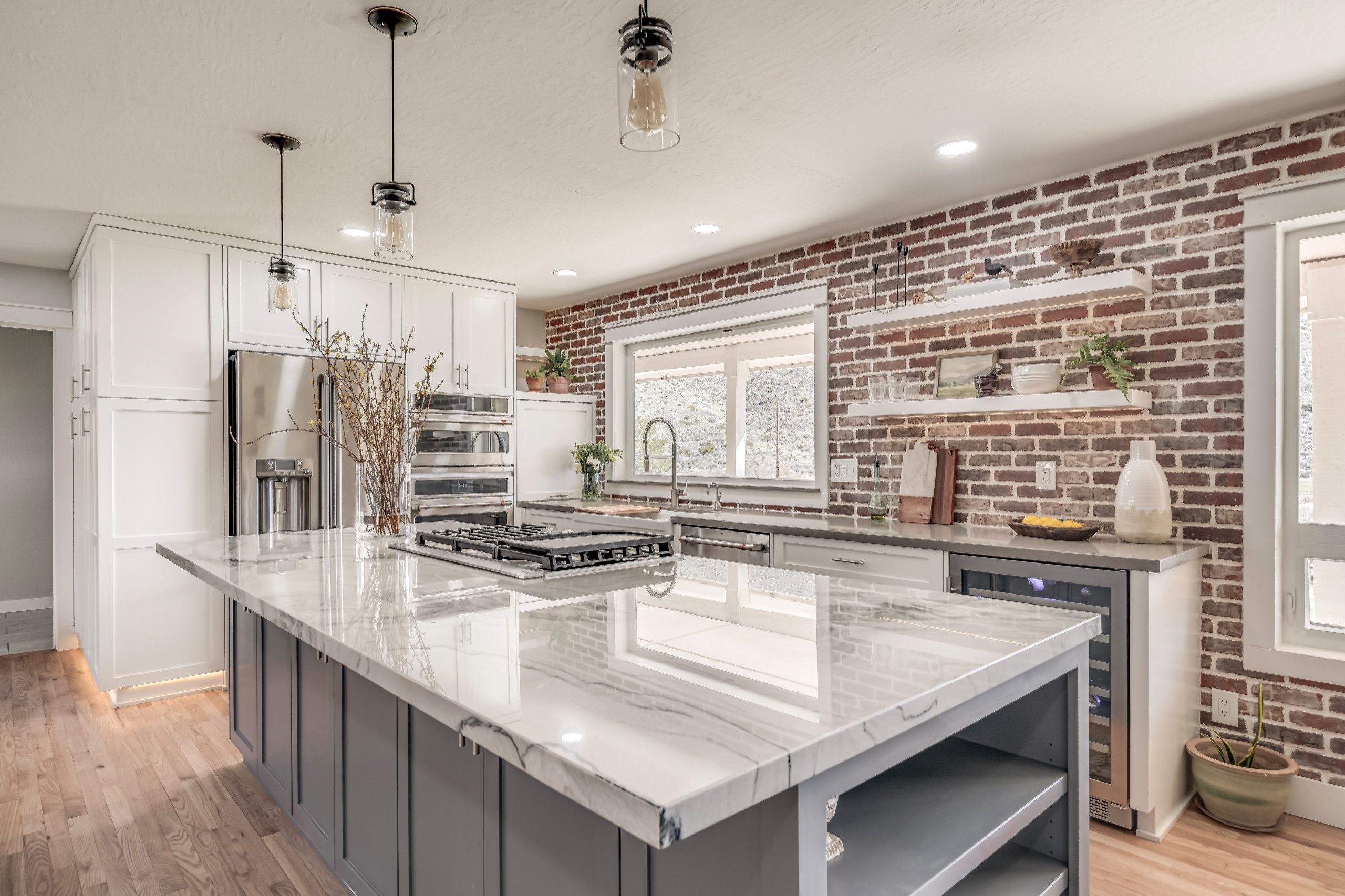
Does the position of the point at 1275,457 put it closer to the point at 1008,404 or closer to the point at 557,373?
the point at 1008,404

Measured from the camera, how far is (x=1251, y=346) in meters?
2.50

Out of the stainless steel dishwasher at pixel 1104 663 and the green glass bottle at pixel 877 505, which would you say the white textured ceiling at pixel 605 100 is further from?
the stainless steel dishwasher at pixel 1104 663

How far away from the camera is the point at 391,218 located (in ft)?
6.54

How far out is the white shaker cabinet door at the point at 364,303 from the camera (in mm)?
4195

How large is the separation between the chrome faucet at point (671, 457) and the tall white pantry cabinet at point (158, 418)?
78.3 inches

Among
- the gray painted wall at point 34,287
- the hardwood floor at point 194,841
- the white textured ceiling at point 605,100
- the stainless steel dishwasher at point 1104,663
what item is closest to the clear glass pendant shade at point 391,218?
the white textured ceiling at point 605,100

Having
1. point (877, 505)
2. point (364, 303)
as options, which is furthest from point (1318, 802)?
point (364, 303)

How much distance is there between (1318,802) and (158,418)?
499cm

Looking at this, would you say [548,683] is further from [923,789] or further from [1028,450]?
[1028,450]

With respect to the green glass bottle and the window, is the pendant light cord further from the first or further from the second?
the green glass bottle

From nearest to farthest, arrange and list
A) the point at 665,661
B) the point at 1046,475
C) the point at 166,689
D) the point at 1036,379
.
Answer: the point at 665,661, the point at 1036,379, the point at 1046,475, the point at 166,689

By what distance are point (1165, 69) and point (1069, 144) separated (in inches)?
20.5

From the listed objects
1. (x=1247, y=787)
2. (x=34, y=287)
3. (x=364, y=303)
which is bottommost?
(x=1247, y=787)

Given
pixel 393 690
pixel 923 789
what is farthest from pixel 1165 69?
pixel 393 690
